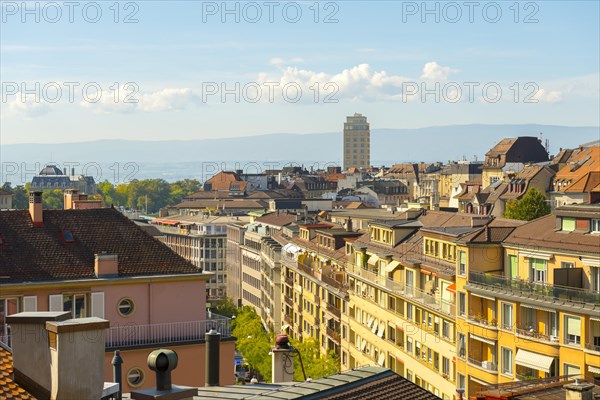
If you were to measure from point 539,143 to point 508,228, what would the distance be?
106275 millimetres

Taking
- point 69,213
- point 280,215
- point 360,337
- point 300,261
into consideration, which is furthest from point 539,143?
point 69,213

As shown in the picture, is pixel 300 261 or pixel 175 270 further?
pixel 300 261

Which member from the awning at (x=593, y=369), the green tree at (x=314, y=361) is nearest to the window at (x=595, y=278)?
the awning at (x=593, y=369)

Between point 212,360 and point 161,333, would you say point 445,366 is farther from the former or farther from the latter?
point 212,360

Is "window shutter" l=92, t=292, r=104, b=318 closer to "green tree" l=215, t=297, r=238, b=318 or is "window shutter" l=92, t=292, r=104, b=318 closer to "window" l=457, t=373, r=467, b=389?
"window" l=457, t=373, r=467, b=389

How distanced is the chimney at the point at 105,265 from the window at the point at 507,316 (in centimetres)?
1972

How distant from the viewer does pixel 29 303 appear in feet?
94.5

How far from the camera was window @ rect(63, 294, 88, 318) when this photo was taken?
29500 mm

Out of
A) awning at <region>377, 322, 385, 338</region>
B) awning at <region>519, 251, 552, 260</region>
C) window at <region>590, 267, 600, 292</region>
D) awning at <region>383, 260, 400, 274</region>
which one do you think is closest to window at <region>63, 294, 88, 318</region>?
window at <region>590, 267, 600, 292</region>

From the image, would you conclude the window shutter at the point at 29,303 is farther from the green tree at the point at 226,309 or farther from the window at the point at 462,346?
the green tree at the point at 226,309

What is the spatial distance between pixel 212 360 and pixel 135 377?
815 cm

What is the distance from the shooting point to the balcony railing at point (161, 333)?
29.0 m

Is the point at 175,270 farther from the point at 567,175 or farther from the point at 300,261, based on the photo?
the point at 567,175

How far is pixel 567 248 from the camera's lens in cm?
4275
